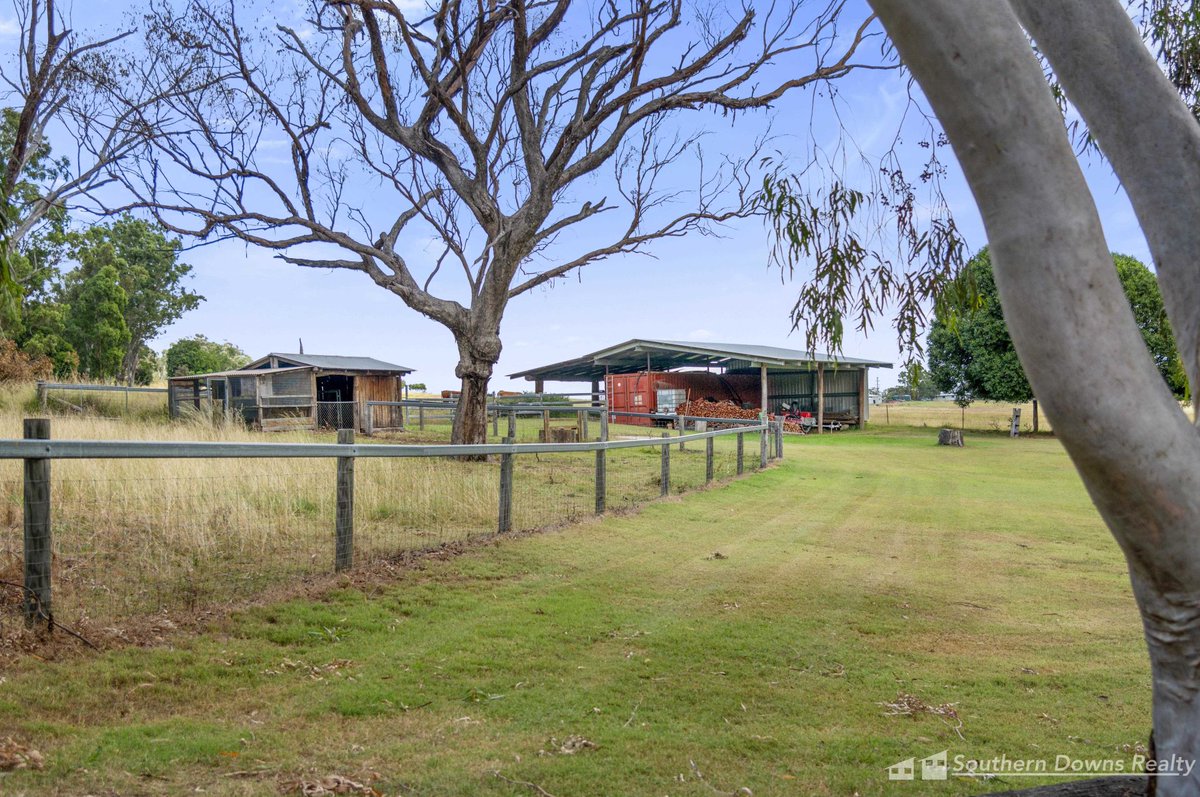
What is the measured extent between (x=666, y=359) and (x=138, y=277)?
1140 inches

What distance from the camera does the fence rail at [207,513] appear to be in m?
4.64

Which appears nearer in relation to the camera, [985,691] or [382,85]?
[985,691]

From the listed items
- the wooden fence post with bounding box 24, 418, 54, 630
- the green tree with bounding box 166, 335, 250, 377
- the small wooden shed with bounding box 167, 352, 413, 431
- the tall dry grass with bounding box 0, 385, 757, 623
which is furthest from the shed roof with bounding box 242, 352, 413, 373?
the green tree with bounding box 166, 335, 250, 377

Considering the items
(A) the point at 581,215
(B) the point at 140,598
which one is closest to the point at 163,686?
(B) the point at 140,598

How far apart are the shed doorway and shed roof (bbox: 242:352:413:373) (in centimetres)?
47

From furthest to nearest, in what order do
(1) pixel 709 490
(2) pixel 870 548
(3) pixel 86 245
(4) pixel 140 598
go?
1. (3) pixel 86 245
2. (1) pixel 709 490
3. (2) pixel 870 548
4. (4) pixel 140 598

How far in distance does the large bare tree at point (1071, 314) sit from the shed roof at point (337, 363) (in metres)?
26.2

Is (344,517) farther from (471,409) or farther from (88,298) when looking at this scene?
(88,298)

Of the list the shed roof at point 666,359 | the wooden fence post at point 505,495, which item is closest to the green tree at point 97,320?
the shed roof at point 666,359

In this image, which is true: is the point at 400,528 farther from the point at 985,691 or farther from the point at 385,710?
the point at 985,691

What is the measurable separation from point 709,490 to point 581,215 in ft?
24.4

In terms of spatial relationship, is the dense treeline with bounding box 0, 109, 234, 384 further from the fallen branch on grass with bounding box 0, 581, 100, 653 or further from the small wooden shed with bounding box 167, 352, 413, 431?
the fallen branch on grass with bounding box 0, 581, 100, 653

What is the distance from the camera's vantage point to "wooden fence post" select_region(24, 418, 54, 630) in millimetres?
4539

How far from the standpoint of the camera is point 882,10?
2.39 meters
